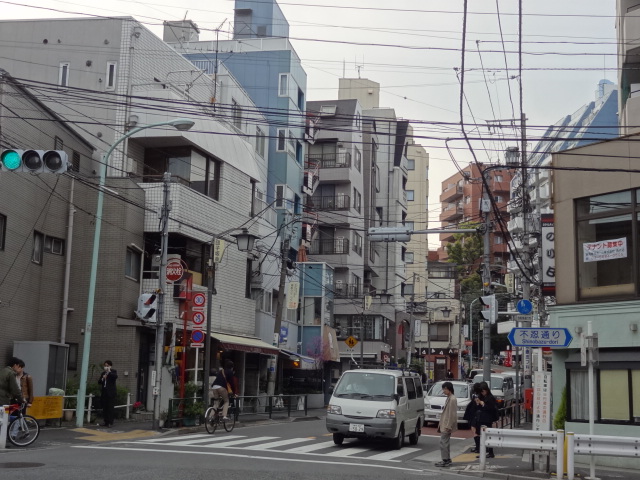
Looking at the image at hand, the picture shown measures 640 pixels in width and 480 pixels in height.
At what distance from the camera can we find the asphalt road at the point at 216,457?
13047 mm

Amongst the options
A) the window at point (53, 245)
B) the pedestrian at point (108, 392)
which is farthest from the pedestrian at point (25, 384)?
the window at point (53, 245)

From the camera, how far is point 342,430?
19672mm

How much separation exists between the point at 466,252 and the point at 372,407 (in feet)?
Answer: 204

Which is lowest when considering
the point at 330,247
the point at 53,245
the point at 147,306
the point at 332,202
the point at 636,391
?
the point at 636,391

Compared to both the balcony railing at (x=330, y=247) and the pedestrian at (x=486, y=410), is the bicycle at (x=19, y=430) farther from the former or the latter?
the balcony railing at (x=330, y=247)

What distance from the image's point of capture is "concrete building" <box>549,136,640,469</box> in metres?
18.1

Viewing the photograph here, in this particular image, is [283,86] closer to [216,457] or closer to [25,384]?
[25,384]

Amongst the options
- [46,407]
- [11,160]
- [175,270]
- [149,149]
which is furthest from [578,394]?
[149,149]

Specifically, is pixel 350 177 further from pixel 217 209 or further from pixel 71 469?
pixel 71 469

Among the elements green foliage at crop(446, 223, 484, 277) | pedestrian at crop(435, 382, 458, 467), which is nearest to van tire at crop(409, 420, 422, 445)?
pedestrian at crop(435, 382, 458, 467)

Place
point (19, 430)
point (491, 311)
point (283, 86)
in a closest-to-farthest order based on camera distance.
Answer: point (19, 430) < point (491, 311) < point (283, 86)

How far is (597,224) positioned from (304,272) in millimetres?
31580

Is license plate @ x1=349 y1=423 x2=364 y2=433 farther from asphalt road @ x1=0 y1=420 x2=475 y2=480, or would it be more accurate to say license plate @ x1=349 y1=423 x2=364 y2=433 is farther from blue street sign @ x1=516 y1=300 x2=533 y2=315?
blue street sign @ x1=516 y1=300 x2=533 y2=315

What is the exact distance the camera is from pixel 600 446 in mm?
14695
